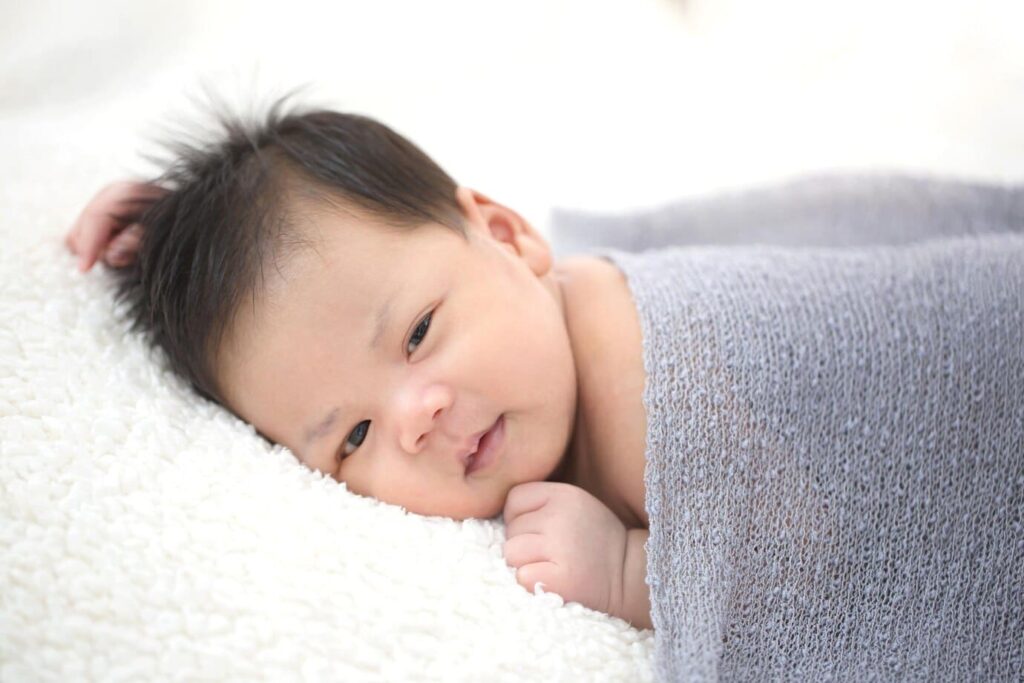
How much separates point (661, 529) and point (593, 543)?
8 cm

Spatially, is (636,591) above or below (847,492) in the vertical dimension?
below

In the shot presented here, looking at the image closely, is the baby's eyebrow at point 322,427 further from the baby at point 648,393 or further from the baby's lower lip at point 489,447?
the baby's lower lip at point 489,447

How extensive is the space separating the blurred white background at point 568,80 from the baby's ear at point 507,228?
0.48 meters

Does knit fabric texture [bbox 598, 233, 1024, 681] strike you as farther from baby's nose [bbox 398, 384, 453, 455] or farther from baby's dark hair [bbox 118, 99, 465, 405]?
baby's dark hair [bbox 118, 99, 465, 405]

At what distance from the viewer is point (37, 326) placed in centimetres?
104

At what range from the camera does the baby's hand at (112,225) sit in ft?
3.84

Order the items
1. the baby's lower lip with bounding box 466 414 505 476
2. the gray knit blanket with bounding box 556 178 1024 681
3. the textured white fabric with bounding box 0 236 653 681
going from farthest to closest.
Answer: the baby's lower lip with bounding box 466 414 505 476 → the gray knit blanket with bounding box 556 178 1024 681 → the textured white fabric with bounding box 0 236 653 681

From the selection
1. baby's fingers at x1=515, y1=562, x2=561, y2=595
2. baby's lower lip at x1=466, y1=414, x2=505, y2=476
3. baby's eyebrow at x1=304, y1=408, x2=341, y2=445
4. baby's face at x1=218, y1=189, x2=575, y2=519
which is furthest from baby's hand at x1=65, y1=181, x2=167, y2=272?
baby's fingers at x1=515, y1=562, x2=561, y2=595

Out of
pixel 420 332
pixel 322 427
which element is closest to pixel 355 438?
pixel 322 427

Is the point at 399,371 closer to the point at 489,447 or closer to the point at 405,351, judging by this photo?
the point at 405,351

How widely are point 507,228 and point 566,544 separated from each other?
0.47m

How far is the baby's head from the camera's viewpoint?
3.18 ft

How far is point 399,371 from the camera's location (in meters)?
0.98

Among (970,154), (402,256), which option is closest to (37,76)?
(402,256)
